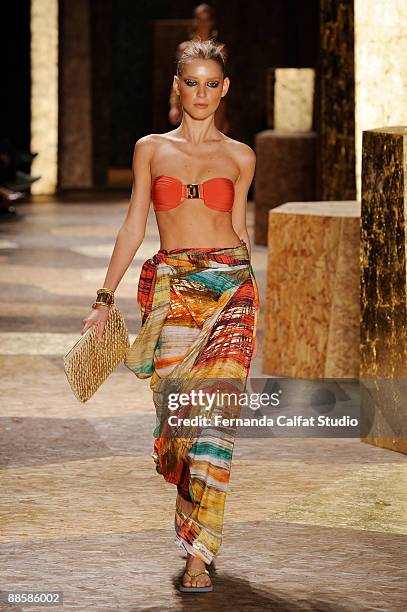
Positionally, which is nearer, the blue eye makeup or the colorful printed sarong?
the colorful printed sarong

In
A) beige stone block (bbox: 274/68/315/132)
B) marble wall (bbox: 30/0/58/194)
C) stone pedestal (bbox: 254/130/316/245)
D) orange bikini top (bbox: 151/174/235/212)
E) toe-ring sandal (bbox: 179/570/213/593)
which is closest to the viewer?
toe-ring sandal (bbox: 179/570/213/593)

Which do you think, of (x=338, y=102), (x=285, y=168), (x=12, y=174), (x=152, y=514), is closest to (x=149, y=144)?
(x=152, y=514)

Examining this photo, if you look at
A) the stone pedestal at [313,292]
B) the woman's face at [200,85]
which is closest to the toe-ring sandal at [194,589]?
the woman's face at [200,85]

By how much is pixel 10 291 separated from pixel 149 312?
6276mm

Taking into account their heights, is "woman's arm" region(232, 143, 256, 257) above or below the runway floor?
above

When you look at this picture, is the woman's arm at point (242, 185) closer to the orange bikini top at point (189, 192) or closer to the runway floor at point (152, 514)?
the orange bikini top at point (189, 192)

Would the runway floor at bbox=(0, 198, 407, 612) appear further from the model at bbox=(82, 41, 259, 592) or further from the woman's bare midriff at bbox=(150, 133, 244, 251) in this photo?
the woman's bare midriff at bbox=(150, 133, 244, 251)

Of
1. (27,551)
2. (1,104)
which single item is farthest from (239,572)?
(1,104)

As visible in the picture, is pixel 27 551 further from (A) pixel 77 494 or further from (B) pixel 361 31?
(B) pixel 361 31

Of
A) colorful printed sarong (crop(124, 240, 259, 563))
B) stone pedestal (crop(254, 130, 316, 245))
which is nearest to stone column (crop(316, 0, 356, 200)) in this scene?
colorful printed sarong (crop(124, 240, 259, 563))

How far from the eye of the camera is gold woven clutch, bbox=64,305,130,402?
4750 mm

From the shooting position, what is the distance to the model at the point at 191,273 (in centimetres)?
470

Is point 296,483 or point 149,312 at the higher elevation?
point 149,312

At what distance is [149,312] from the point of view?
4.90 m
